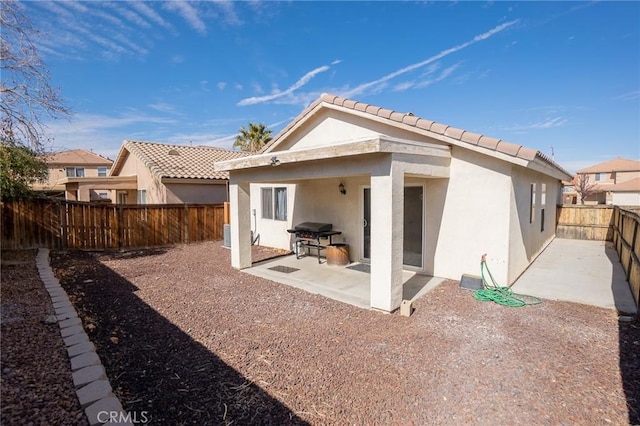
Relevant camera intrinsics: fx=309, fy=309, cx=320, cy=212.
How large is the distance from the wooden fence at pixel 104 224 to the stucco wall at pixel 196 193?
160cm

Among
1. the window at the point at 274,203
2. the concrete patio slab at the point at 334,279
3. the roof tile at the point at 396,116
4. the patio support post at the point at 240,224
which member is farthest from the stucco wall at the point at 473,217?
the window at the point at 274,203

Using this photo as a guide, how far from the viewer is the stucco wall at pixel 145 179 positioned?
52.6 feet

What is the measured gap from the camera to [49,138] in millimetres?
9578

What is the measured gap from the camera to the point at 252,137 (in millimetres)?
31312

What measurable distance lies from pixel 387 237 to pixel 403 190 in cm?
175

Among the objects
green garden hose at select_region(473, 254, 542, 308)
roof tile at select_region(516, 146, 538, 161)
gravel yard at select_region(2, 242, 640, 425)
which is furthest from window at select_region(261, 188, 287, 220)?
roof tile at select_region(516, 146, 538, 161)

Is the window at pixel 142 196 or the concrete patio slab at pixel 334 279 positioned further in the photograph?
the window at pixel 142 196

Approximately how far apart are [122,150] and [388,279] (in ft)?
65.3

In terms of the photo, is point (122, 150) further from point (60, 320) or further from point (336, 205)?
point (60, 320)

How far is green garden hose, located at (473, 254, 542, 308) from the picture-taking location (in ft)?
21.1

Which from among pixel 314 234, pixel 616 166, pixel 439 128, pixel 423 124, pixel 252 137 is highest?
pixel 252 137

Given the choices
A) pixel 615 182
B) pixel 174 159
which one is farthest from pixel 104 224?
pixel 615 182
